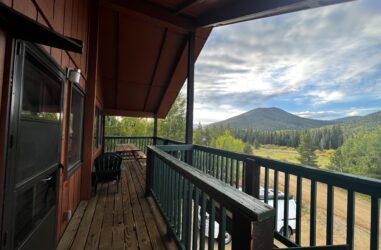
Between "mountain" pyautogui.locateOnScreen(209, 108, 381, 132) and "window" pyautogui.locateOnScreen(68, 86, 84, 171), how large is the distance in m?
47.0

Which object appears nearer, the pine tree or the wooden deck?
the wooden deck

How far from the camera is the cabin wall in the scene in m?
1.19

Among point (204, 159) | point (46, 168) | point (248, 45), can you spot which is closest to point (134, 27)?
point (204, 159)

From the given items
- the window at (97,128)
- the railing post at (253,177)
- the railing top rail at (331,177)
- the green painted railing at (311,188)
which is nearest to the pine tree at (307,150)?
the window at (97,128)

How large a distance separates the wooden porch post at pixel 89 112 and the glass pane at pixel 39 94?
5.66ft

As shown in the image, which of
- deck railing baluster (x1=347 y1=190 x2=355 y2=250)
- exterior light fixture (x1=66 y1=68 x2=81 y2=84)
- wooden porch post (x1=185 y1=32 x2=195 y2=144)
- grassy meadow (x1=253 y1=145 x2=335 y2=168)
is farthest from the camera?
grassy meadow (x1=253 y1=145 x2=335 y2=168)

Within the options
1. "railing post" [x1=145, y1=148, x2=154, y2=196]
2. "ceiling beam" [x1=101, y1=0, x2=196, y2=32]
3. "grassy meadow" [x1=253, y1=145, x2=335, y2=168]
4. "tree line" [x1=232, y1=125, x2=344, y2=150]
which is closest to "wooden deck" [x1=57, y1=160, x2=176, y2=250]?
"railing post" [x1=145, y1=148, x2=154, y2=196]

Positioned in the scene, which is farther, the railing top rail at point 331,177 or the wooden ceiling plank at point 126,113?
the wooden ceiling plank at point 126,113

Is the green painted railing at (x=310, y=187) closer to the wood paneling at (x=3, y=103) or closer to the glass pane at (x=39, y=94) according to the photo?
the wood paneling at (x=3, y=103)

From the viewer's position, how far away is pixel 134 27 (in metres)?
5.14

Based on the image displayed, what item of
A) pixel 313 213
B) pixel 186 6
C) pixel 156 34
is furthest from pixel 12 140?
pixel 156 34

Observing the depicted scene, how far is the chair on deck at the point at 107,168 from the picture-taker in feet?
13.9

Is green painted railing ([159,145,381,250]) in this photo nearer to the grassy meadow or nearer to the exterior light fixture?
the exterior light fixture

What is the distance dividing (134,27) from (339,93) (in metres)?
85.1
